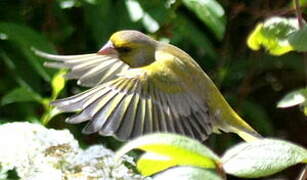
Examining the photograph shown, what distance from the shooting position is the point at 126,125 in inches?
57.9

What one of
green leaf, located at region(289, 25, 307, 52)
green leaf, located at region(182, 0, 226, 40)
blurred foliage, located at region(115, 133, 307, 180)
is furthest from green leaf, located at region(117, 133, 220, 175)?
green leaf, located at region(182, 0, 226, 40)

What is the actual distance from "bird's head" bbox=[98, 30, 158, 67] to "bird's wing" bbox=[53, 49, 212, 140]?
4.3 inches

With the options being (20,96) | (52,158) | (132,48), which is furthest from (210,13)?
(52,158)

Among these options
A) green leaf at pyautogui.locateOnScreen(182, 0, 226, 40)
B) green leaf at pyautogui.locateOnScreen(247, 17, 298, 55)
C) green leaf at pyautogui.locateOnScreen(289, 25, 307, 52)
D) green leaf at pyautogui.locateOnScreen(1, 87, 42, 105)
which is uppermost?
green leaf at pyautogui.locateOnScreen(182, 0, 226, 40)

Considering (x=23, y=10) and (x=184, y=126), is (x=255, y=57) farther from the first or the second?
(x=184, y=126)

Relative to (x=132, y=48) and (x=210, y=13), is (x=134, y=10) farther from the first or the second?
(x=132, y=48)

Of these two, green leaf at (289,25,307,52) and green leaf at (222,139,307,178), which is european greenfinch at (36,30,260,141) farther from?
green leaf at (222,139,307,178)

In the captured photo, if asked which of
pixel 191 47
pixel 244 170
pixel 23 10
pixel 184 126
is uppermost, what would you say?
pixel 23 10

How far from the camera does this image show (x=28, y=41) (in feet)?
6.89

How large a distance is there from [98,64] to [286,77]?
47.4 inches

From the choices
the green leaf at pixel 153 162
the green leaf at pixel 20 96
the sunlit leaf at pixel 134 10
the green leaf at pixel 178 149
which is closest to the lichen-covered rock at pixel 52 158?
the green leaf at pixel 153 162

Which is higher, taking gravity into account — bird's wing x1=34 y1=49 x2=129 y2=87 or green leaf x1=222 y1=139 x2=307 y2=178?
bird's wing x1=34 y1=49 x2=129 y2=87

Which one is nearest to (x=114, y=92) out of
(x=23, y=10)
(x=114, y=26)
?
(x=114, y=26)

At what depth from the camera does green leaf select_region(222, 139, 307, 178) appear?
773 mm
